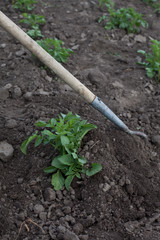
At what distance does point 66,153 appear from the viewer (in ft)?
8.42

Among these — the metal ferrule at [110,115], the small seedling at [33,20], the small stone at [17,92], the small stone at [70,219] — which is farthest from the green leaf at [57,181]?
the small seedling at [33,20]

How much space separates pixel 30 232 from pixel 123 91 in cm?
223

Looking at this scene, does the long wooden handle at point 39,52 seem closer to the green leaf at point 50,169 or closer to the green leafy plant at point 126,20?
the green leaf at point 50,169

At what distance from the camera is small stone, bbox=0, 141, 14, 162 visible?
8.71ft

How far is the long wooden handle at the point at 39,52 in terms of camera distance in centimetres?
240

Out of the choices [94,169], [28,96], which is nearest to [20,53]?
[28,96]

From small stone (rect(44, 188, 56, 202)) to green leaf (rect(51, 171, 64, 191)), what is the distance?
4cm

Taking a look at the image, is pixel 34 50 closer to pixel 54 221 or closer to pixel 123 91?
pixel 54 221

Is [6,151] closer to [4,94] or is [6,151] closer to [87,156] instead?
[87,156]

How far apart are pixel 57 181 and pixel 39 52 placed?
1.05 m

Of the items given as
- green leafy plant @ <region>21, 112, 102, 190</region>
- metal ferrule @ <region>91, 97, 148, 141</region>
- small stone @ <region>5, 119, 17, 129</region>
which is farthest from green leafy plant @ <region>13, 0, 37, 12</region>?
green leafy plant @ <region>21, 112, 102, 190</region>

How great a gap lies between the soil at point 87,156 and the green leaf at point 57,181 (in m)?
0.05

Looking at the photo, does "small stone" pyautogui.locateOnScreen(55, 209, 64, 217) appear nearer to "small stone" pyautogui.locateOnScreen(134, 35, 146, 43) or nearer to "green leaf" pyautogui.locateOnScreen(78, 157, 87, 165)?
"green leaf" pyautogui.locateOnScreen(78, 157, 87, 165)

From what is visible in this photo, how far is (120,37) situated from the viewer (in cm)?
515
